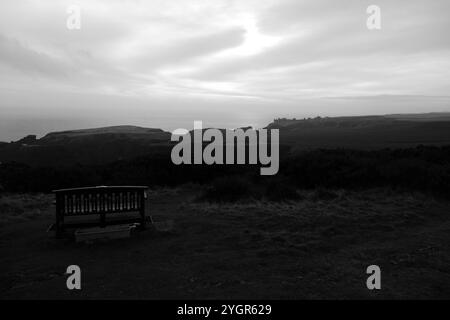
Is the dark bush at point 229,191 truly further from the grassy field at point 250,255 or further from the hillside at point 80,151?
the hillside at point 80,151

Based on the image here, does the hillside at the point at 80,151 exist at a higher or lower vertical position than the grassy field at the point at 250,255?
higher

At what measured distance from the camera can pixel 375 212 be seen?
9305 millimetres

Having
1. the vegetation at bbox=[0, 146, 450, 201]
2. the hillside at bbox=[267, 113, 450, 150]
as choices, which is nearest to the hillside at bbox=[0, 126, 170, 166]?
the hillside at bbox=[267, 113, 450, 150]

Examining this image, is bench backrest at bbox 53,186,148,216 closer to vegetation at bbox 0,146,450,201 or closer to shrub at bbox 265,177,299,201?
vegetation at bbox 0,146,450,201

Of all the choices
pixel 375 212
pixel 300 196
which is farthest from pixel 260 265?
pixel 300 196

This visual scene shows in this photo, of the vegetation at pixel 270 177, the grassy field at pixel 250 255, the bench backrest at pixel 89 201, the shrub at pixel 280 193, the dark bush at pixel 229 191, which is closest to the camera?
the grassy field at pixel 250 255

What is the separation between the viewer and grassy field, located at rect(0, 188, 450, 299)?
15.5 ft

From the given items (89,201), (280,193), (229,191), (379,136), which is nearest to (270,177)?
(229,191)

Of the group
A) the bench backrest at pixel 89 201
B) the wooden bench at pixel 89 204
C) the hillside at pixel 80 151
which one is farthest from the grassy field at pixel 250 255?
the hillside at pixel 80 151

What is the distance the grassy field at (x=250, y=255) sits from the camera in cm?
472

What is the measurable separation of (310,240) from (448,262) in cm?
223

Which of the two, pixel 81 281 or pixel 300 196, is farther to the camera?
pixel 300 196

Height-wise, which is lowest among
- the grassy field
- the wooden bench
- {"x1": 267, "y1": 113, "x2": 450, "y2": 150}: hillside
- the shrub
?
the grassy field
